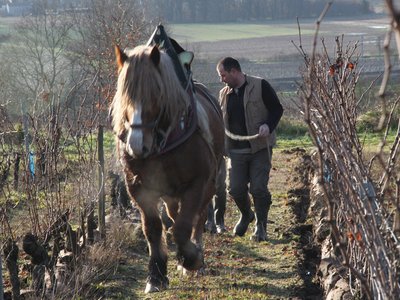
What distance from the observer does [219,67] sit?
8.76 meters

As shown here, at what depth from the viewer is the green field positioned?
178 feet

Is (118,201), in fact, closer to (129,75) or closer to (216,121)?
(216,121)

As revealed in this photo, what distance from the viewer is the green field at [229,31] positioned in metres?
54.2

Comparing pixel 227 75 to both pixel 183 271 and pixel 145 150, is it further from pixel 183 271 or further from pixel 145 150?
pixel 145 150

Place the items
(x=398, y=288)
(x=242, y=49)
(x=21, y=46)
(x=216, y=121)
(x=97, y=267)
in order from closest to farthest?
1. (x=398, y=288)
2. (x=97, y=267)
3. (x=216, y=121)
4. (x=21, y=46)
5. (x=242, y=49)

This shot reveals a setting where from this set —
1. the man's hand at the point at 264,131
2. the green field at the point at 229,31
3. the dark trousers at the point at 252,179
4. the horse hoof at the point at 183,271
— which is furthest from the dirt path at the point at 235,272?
the green field at the point at 229,31

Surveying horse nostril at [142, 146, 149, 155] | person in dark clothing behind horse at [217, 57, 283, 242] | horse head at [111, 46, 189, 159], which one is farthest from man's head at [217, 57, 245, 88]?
horse nostril at [142, 146, 149, 155]

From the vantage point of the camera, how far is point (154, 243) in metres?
6.90

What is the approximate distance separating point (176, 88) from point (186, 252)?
1315mm

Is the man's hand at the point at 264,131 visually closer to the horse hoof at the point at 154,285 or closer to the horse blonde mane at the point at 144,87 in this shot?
the horse blonde mane at the point at 144,87

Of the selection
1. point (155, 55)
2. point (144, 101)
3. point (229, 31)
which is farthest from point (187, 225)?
point (229, 31)

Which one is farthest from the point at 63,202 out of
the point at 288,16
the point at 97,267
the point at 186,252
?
the point at 288,16

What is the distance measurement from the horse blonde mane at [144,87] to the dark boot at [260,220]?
2.82 m

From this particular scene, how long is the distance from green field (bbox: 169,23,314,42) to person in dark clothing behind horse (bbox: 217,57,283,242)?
4331cm
